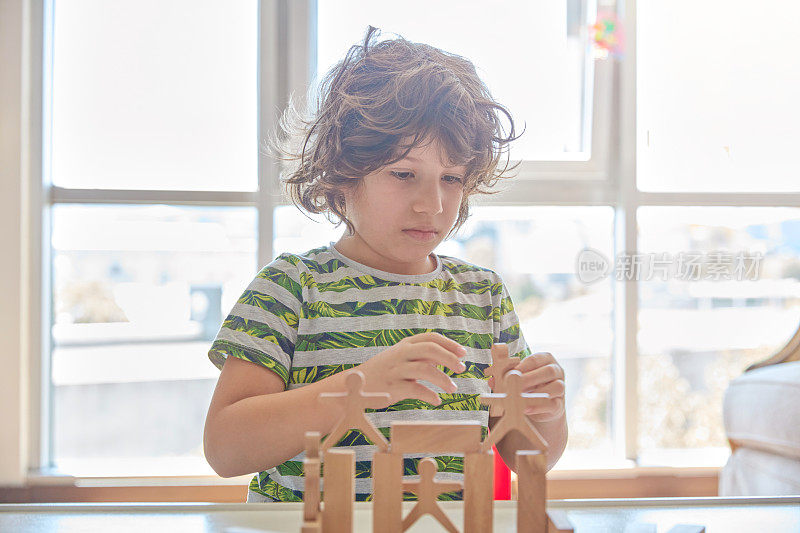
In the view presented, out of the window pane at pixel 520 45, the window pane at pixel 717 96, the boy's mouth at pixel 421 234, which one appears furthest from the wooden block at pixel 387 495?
the window pane at pixel 717 96

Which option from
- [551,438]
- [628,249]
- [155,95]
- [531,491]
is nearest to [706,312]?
[628,249]

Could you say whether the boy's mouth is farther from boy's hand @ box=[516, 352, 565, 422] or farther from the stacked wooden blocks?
the stacked wooden blocks

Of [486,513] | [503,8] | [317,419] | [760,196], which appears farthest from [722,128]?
[486,513]

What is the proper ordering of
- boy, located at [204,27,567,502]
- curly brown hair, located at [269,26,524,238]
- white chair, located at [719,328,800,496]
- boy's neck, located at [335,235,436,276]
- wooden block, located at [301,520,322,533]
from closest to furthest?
wooden block, located at [301,520,322,533] < boy, located at [204,27,567,502] < curly brown hair, located at [269,26,524,238] < boy's neck, located at [335,235,436,276] < white chair, located at [719,328,800,496]

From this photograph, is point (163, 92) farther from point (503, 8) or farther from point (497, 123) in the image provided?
point (497, 123)

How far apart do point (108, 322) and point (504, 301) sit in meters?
1.32

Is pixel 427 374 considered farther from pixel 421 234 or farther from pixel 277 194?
pixel 277 194

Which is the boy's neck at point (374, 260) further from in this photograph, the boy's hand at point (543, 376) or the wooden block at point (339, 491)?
the wooden block at point (339, 491)

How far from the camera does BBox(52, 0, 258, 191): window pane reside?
1847 mm

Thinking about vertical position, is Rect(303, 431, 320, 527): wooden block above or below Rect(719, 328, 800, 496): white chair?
above

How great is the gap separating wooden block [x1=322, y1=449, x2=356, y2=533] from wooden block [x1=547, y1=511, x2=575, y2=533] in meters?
0.12

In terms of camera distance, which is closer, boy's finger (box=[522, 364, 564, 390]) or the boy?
boy's finger (box=[522, 364, 564, 390])

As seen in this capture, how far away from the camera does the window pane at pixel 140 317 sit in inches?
73.4

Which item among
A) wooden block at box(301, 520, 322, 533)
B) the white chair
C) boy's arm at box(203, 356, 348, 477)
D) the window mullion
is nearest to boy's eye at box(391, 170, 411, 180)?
boy's arm at box(203, 356, 348, 477)
